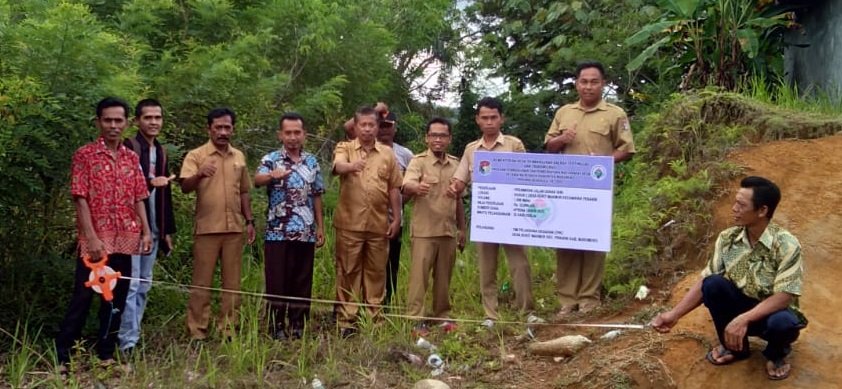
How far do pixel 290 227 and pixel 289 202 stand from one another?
6.8 inches

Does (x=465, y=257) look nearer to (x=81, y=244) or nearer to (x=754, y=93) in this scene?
(x=754, y=93)

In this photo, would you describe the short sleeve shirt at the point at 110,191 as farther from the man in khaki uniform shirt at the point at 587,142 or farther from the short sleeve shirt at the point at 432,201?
the man in khaki uniform shirt at the point at 587,142

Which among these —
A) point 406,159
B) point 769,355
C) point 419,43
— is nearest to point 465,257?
point 406,159

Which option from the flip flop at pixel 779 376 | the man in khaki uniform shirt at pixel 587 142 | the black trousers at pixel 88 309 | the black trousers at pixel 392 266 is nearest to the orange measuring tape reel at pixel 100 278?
the black trousers at pixel 88 309

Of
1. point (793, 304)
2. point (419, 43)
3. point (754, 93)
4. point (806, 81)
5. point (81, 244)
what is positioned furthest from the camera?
point (419, 43)

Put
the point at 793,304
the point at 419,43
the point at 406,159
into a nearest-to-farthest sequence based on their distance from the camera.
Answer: the point at 793,304, the point at 406,159, the point at 419,43

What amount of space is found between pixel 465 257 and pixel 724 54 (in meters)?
3.18

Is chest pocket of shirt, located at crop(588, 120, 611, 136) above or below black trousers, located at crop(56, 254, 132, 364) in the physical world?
above

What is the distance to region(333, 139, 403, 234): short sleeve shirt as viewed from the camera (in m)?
5.60

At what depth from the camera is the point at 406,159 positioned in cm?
636

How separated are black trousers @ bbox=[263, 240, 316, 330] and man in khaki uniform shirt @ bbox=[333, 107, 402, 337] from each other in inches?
10.4

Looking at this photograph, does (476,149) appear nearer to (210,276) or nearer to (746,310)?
(210,276)

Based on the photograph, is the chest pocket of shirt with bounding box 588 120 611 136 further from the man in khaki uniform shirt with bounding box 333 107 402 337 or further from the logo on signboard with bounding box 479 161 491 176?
the man in khaki uniform shirt with bounding box 333 107 402 337

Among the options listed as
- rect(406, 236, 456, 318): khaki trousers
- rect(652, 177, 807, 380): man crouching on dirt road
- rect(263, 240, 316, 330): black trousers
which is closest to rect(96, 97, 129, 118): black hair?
rect(263, 240, 316, 330): black trousers
